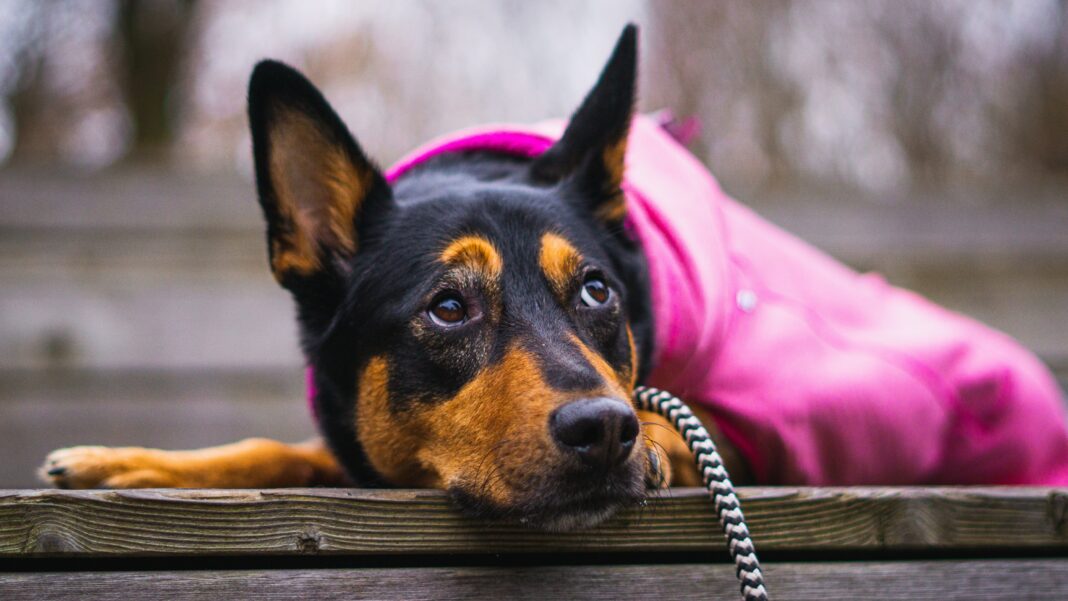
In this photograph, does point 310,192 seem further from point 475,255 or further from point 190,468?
point 190,468

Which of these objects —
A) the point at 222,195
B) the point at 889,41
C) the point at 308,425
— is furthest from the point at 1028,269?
the point at 222,195

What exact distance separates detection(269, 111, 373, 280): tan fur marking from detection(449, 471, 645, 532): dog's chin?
931 millimetres

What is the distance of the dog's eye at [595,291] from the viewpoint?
224cm

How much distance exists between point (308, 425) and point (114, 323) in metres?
1.31

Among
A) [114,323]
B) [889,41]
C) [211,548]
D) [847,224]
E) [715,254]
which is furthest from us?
[889,41]

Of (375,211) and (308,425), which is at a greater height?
(375,211)

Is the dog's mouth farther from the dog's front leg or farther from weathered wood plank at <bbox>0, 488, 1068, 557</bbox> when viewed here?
the dog's front leg

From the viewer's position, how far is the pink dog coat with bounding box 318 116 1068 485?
105 inches

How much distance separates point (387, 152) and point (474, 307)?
14.5 feet

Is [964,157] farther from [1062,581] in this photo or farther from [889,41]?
[1062,581]

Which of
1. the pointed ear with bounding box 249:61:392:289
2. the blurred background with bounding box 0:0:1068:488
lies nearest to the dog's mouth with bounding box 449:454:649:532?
the pointed ear with bounding box 249:61:392:289

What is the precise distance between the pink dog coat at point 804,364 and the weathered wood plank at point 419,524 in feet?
1.94

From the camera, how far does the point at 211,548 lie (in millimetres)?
1682

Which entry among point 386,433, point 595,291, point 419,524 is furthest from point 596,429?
point 386,433
